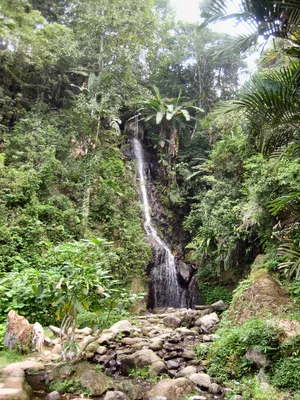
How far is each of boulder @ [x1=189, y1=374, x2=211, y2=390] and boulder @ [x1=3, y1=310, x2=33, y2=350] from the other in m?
2.55

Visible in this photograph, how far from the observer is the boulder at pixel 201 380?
3.94 m

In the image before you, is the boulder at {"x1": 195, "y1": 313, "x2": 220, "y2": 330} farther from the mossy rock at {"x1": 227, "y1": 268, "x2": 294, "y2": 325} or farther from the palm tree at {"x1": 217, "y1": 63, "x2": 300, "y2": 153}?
the palm tree at {"x1": 217, "y1": 63, "x2": 300, "y2": 153}

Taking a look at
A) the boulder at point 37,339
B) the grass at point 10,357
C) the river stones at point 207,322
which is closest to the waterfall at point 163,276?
the river stones at point 207,322

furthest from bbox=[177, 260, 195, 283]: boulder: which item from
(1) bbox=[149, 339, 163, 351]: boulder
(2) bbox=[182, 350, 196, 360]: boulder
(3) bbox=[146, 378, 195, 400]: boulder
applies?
(3) bbox=[146, 378, 195, 400]: boulder

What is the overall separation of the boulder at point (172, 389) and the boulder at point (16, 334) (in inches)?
87.1

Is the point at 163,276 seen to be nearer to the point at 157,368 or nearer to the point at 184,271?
the point at 184,271

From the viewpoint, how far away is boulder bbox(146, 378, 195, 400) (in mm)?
3609

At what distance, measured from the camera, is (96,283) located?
3828 mm

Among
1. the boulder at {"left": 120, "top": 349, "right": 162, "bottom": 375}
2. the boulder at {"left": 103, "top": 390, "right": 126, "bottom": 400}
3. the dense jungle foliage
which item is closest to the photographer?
the boulder at {"left": 103, "top": 390, "right": 126, "bottom": 400}

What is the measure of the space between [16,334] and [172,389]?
259 centimetres

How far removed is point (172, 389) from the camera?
3693 mm

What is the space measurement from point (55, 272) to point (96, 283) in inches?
21.9

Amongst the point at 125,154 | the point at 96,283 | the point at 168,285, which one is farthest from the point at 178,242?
the point at 96,283

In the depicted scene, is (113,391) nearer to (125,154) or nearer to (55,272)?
(55,272)
